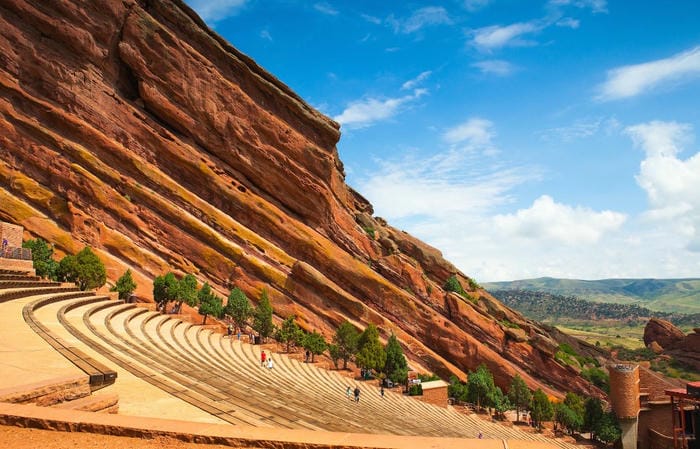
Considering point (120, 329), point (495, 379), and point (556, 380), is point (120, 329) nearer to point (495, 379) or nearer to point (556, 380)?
point (495, 379)

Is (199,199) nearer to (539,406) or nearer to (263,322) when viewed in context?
(263,322)

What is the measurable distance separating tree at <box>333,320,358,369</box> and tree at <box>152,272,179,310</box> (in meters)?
13.3

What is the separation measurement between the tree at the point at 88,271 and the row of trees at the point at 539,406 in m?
30.6

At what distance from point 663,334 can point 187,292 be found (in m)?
98.9

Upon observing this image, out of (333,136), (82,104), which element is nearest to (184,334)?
(82,104)

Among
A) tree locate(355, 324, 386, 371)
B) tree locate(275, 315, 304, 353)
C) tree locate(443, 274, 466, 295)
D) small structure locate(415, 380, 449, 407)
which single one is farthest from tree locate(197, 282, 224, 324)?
tree locate(443, 274, 466, 295)

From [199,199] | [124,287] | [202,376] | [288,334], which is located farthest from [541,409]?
[199,199]

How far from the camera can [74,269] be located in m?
29.1

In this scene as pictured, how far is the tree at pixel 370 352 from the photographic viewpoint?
35281 millimetres

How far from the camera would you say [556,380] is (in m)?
50.7

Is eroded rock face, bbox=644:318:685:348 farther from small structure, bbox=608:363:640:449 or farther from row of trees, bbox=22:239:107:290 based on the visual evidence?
row of trees, bbox=22:239:107:290

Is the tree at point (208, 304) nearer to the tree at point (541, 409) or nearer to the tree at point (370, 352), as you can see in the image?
the tree at point (370, 352)

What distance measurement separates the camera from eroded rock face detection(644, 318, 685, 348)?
90312 mm

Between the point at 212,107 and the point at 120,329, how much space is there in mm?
31683
